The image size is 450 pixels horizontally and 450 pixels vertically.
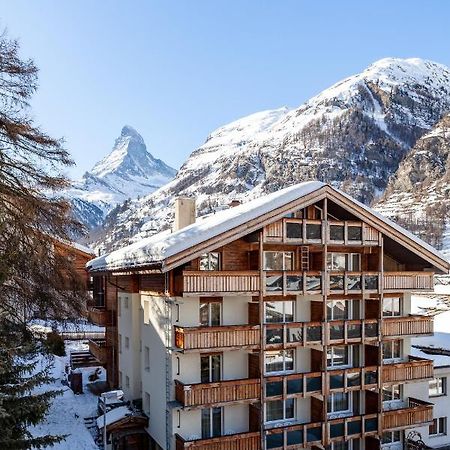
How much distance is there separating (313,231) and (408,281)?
198 inches

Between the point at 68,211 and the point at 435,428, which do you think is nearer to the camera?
the point at 68,211

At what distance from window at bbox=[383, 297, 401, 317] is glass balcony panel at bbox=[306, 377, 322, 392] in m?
4.47

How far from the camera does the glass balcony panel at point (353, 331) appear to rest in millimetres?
20017

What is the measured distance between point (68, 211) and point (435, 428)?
1914 cm

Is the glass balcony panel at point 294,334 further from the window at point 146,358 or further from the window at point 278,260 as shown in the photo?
the window at point 146,358

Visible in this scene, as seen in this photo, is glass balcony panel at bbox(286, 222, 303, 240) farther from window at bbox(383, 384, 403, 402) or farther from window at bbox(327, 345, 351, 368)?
window at bbox(383, 384, 403, 402)

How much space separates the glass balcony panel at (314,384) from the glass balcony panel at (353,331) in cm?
213

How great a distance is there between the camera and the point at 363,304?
69.2 ft

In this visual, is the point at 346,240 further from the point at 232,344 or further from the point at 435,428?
the point at 435,428

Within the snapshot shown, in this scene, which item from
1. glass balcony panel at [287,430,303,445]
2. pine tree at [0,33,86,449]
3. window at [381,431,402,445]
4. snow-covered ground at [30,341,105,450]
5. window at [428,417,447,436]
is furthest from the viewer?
window at [428,417,447,436]

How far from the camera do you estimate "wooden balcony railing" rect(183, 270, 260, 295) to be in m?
17.4

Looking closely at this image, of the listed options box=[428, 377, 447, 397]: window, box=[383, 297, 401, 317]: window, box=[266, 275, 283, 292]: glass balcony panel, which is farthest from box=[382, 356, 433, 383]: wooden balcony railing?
box=[266, 275, 283, 292]: glass balcony panel

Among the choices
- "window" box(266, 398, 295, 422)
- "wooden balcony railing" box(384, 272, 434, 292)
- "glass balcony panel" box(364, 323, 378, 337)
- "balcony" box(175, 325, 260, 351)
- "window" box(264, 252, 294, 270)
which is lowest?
"window" box(266, 398, 295, 422)

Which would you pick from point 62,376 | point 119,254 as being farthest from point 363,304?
point 62,376
